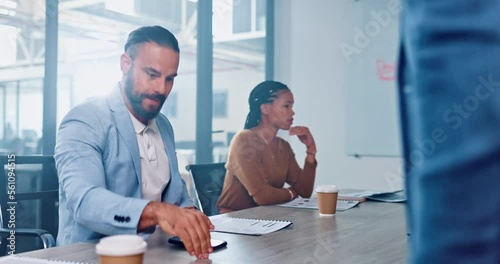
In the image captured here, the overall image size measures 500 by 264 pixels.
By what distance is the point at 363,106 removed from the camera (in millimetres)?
4375

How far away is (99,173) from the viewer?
64.9 inches

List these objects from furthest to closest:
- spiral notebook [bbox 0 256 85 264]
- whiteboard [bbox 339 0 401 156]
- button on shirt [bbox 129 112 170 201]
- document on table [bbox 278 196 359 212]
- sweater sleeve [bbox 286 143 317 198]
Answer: whiteboard [bbox 339 0 401 156], sweater sleeve [bbox 286 143 317 198], document on table [bbox 278 196 359 212], button on shirt [bbox 129 112 170 201], spiral notebook [bbox 0 256 85 264]

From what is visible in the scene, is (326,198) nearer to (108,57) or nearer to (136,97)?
(136,97)

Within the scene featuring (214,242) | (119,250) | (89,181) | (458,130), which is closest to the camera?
(458,130)

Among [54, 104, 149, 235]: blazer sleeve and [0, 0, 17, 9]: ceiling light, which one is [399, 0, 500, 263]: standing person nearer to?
[54, 104, 149, 235]: blazer sleeve

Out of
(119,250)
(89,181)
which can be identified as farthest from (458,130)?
(89,181)

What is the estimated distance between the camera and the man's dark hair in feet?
6.63

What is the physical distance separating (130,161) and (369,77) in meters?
2.93

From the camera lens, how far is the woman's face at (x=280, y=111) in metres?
3.18

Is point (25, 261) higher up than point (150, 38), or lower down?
lower down

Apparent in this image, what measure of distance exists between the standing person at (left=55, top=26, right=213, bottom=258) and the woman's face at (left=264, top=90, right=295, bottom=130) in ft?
3.56

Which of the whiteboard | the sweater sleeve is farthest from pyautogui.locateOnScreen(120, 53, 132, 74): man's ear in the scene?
the whiteboard

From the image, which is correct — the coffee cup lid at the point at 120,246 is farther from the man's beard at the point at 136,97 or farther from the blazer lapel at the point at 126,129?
the man's beard at the point at 136,97

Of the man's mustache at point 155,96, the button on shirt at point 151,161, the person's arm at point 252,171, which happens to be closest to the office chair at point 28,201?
the button on shirt at point 151,161
